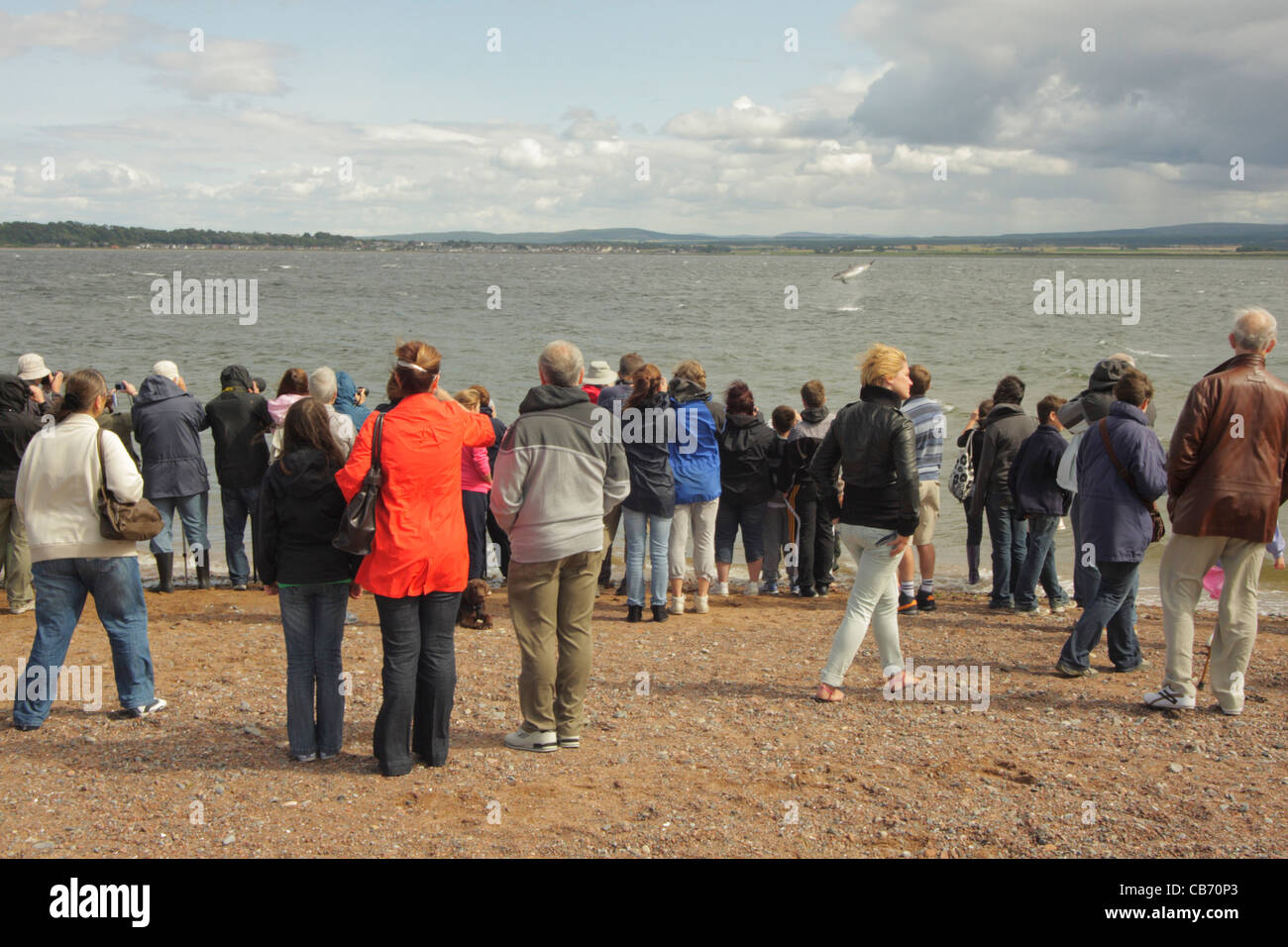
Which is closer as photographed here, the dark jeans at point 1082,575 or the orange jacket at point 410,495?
the orange jacket at point 410,495

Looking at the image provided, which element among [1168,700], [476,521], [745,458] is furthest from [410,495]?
[745,458]

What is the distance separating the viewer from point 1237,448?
5555 mm

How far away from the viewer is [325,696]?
5.27m

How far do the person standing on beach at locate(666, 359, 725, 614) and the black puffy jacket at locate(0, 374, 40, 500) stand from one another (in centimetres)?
480

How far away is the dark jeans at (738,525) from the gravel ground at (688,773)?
79.5 inches

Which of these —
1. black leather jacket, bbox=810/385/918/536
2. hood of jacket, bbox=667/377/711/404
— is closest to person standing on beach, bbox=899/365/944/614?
hood of jacket, bbox=667/377/711/404

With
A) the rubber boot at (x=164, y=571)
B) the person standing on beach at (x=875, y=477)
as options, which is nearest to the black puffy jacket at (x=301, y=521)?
the person standing on beach at (x=875, y=477)

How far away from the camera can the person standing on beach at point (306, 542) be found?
16.3ft

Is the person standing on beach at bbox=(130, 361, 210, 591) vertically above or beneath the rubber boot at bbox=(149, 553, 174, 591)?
above

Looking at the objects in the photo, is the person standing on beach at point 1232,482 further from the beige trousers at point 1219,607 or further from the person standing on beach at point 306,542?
the person standing on beach at point 306,542

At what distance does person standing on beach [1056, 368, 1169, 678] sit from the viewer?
6.31m

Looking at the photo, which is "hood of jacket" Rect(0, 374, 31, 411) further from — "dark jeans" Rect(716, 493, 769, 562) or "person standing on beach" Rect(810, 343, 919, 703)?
"person standing on beach" Rect(810, 343, 919, 703)
